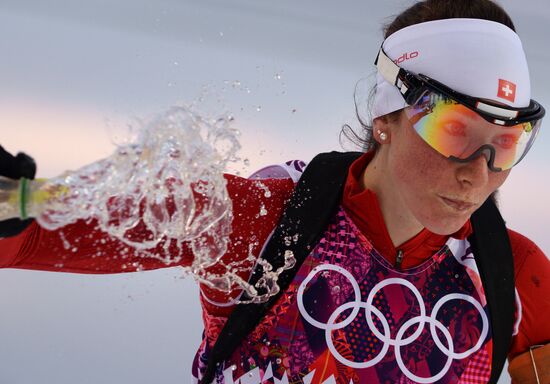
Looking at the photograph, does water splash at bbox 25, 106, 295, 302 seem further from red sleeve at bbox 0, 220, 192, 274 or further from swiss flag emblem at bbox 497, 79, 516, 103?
swiss flag emblem at bbox 497, 79, 516, 103

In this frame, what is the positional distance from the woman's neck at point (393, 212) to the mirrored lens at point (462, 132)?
174 millimetres

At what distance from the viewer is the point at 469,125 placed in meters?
1.38

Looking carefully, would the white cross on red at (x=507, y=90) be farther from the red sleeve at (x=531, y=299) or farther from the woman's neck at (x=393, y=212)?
the red sleeve at (x=531, y=299)

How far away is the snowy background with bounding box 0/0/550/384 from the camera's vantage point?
94.4 inches

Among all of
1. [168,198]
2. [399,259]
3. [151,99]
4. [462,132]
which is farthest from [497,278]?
[151,99]

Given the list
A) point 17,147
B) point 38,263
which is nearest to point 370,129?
point 38,263

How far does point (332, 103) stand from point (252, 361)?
92.2 inches

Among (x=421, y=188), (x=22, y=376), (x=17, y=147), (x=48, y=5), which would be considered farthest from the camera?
(x=48, y=5)

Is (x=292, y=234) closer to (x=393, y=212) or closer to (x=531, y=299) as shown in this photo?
(x=393, y=212)

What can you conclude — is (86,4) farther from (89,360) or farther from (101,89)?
(89,360)

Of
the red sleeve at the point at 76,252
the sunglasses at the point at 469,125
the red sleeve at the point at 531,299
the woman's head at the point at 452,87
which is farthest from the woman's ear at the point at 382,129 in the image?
the red sleeve at the point at 76,252

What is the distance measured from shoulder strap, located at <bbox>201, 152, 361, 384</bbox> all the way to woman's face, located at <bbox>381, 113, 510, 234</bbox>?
0.54 ft

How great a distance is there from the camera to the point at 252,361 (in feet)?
4.92

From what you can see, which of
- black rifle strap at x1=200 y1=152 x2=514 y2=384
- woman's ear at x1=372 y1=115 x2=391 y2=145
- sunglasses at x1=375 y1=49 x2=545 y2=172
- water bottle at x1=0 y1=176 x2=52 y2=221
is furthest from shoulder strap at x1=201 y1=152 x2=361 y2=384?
water bottle at x1=0 y1=176 x2=52 y2=221
